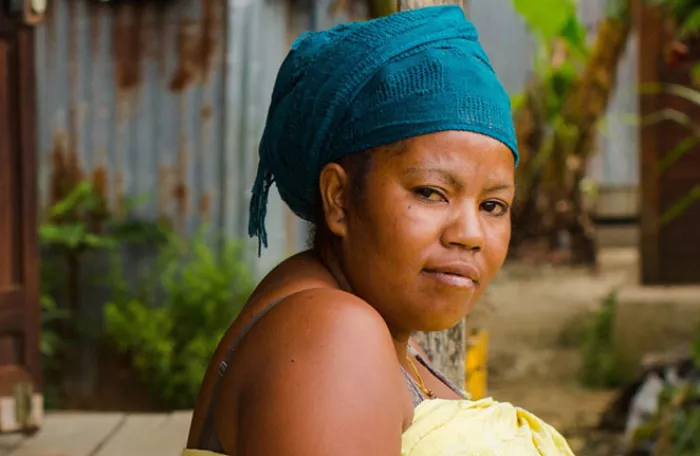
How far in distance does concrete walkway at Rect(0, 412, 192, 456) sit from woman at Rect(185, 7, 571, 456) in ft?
8.17

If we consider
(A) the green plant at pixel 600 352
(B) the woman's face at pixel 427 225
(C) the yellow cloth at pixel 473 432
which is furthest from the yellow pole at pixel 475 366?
(A) the green plant at pixel 600 352

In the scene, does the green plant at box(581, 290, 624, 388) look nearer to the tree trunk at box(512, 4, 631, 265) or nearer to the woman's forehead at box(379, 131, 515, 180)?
the tree trunk at box(512, 4, 631, 265)

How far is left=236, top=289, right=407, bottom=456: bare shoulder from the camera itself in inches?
50.7

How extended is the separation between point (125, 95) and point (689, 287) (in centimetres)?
399

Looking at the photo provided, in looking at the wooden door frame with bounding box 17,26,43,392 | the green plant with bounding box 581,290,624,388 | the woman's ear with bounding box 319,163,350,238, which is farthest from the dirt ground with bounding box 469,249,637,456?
the woman's ear with bounding box 319,163,350,238

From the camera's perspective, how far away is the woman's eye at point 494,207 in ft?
5.12

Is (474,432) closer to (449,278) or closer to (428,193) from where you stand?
(449,278)

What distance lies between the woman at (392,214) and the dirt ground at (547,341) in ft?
8.44

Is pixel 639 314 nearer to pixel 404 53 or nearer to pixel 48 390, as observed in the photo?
pixel 48 390

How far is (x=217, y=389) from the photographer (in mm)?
1474

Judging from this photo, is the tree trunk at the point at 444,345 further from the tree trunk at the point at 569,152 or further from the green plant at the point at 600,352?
the tree trunk at the point at 569,152

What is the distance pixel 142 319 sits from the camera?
586 centimetres

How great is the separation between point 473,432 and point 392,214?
0.32 meters

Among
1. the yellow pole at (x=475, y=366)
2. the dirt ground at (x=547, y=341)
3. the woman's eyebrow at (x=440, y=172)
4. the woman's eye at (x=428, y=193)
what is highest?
the woman's eyebrow at (x=440, y=172)
